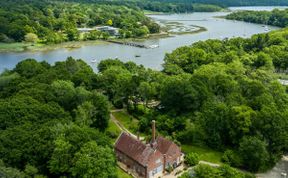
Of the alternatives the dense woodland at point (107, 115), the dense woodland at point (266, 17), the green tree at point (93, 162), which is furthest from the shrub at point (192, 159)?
the dense woodland at point (266, 17)

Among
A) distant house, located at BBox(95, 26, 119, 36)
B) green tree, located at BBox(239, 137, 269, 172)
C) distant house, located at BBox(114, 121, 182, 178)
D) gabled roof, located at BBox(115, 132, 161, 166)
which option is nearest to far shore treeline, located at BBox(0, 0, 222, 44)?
distant house, located at BBox(95, 26, 119, 36)

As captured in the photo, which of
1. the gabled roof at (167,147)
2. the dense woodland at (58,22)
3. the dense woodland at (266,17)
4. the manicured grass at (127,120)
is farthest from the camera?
the dense woodland at (266,17)

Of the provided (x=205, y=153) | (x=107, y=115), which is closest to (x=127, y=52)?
(x=107, y=115)

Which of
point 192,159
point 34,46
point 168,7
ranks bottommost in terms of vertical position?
point 192,159

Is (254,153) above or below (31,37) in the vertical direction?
below

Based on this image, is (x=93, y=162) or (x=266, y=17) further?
(x=266, y=17)

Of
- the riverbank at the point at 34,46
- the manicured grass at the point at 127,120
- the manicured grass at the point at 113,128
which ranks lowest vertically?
the manicured grass at the point at 113,128

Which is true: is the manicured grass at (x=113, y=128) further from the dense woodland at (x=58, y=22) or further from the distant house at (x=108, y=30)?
the distant house at (x=108, y=30)

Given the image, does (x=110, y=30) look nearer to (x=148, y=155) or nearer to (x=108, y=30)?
(x=108, y=30)
